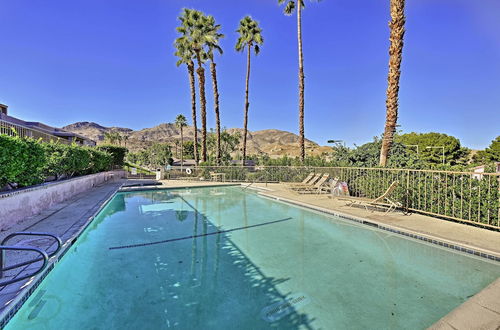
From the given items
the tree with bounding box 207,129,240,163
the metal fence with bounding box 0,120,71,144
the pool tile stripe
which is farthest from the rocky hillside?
the pool tile stripe

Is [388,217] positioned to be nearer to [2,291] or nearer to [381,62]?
[2,291]

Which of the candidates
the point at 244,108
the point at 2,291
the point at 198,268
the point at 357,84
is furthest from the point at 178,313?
the point at 357,84

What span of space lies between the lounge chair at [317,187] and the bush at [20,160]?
9606 mm

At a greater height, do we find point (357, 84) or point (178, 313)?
point (357, 84)

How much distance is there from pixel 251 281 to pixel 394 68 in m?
9.08

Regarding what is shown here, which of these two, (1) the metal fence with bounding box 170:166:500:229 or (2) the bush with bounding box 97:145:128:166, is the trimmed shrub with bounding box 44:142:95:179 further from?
(1) the metal fence with bounding box 170:166:500:229

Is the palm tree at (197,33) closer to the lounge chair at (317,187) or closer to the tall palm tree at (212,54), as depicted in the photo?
the tall palm tree at (212,54)

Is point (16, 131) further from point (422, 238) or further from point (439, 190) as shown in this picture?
point (439, 190)

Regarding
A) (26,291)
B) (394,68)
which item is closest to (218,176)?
(394,68)

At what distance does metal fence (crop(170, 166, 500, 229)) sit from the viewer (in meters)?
5.43

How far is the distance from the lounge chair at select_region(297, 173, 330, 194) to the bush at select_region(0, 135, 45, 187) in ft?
31.5

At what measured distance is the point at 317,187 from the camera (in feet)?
38.6

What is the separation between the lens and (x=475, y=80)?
23.6 metres

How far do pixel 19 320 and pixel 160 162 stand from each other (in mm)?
68577
